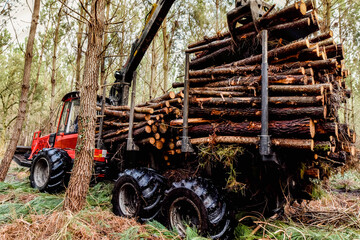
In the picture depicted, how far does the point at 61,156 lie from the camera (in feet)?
18.4

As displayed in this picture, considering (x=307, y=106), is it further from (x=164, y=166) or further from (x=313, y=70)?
(x=164, y=166)

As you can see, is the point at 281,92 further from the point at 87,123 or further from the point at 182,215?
the point at 87,123

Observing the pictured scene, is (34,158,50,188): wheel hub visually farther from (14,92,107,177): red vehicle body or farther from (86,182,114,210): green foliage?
(86,182,114,210): green foliage

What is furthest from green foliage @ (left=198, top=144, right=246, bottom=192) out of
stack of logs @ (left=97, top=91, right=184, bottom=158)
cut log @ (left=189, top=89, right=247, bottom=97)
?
stack of logs @ (left=97, top=91, right=184, bottom=158)

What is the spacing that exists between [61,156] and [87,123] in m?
2.27

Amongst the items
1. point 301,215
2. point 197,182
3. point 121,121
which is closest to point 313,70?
point 197,182

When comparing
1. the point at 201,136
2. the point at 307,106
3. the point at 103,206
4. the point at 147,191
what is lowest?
the point at 103,206

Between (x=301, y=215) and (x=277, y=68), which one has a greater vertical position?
(x=277, y=68)

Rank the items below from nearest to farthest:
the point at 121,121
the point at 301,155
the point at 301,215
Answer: the point at 301,155 → the point at 301,215 → the point at 121,121

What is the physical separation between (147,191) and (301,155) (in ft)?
8.25

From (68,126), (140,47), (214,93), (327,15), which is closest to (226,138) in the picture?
(214,93)

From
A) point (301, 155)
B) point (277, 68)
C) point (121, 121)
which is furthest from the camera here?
point (121, 121)

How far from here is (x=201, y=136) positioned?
355 cm

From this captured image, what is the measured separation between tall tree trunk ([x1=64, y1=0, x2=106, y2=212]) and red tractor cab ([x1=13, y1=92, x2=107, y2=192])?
1.15 metres
